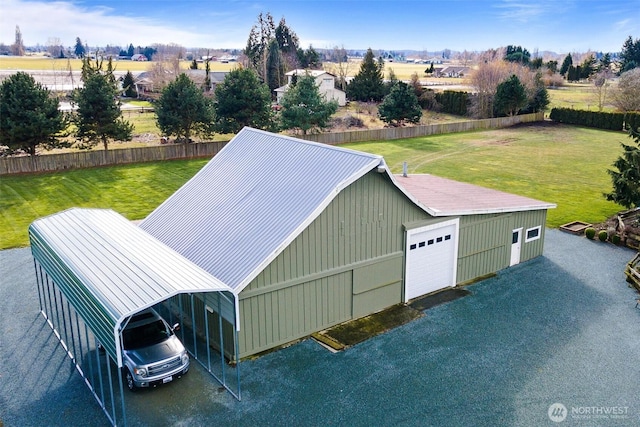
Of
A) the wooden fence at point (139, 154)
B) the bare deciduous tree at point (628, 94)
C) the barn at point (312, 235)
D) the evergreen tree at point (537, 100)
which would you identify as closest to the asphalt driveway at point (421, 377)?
the barn at point (312, 235)

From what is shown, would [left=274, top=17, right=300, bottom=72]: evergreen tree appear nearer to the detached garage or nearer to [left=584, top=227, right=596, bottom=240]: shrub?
[left=584, top=227, right=596, bottom=240]: shrub

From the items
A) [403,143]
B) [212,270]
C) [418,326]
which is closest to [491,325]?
[418,326]

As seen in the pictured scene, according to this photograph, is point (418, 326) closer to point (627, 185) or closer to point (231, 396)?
point (231, 396)

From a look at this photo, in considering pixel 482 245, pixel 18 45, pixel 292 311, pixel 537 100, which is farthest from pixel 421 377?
pixel 18 45

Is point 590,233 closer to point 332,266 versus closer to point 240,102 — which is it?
point 332,266

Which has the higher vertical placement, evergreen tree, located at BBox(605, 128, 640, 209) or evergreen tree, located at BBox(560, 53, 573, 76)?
evergreen tree, located at BBox(560, 53, 573, 76)

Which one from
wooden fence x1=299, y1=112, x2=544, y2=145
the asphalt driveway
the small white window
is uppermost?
wooden fence x1=299, y1=112, x2=544, y2=145

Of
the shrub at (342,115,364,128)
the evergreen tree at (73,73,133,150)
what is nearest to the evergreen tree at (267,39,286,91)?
the shrub at (342,115,364,128)
